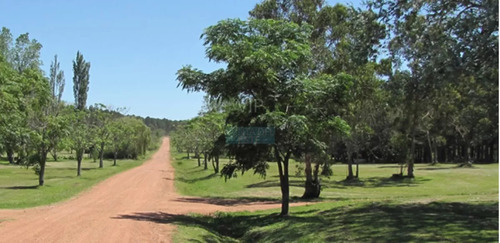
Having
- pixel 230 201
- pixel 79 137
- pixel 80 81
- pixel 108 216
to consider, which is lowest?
pixel 230 201

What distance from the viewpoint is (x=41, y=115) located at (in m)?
34.4

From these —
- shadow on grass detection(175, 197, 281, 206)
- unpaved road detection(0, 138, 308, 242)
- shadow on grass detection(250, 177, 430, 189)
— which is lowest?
shadow on grass detection(175, 197, 281, 206)

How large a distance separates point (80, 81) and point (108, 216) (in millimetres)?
66718

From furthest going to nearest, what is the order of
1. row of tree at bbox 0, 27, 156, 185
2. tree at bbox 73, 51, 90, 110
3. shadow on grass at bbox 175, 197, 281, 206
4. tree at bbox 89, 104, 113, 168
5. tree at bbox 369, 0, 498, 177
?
tree at bbox 73, 51, 90, 110 → tree at bbox 89, 104, 113, 168 → shadow on grass at bbox 175, 197, 281, 206 → row of tree at bbox 0, 27, 156, 185 → tree at bbox 369, 0, 498, 177

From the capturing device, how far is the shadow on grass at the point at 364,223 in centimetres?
1086

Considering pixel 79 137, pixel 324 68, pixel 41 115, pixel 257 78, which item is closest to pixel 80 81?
pixel 79 137

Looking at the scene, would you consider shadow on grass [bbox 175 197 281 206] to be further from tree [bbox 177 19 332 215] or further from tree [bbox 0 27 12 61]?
tree [bbox 0 27 12 61]

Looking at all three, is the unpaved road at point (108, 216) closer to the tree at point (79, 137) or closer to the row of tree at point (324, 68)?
the row of tree at point (324, 68)

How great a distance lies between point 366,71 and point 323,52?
3.75 metres

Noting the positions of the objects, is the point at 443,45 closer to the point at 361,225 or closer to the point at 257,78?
the point at 361,225

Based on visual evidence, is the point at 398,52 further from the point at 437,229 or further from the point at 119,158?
the point at 119,158

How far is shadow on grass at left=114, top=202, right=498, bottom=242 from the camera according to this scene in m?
10.9

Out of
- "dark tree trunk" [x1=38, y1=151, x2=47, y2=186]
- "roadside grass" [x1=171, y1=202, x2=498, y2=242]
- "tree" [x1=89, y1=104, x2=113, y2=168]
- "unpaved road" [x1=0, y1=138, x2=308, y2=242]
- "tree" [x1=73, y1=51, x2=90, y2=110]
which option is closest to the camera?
"roadside grass" [x1=171, y1=202, x2=498, y2=242]

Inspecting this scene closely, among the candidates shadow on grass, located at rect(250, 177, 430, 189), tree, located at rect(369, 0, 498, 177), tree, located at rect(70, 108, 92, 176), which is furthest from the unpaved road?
tree, located at rect(70, 108, 92, 176)
